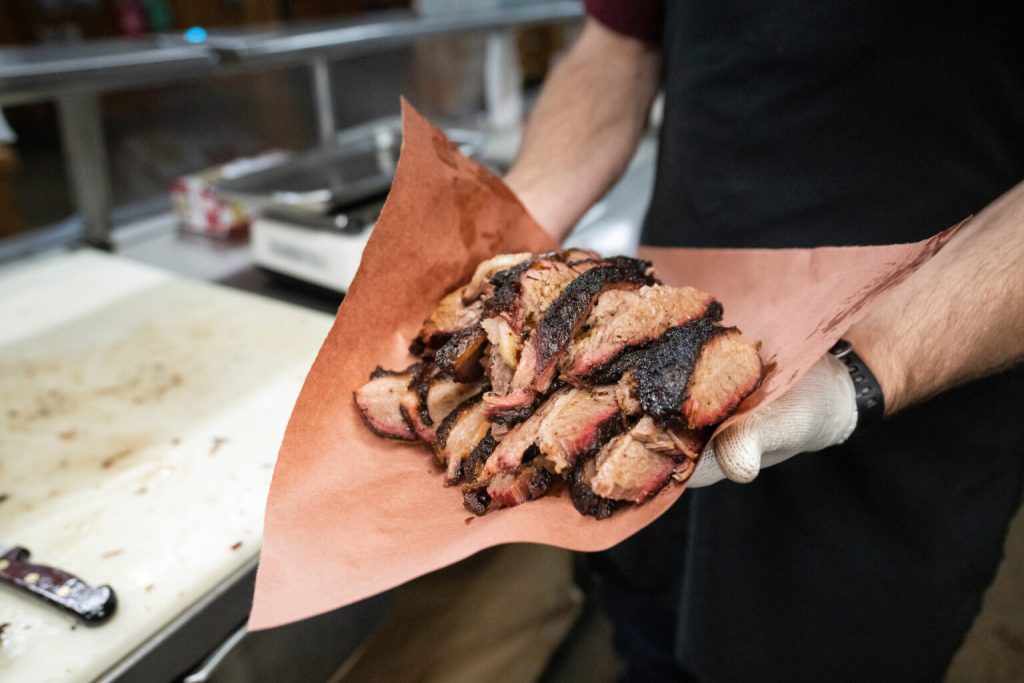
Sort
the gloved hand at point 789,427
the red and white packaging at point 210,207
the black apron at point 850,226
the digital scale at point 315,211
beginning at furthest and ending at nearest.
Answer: the red and white packaging at point 210,207, the digital scale at point 315,211, the black apron at point 850,226, the gloved hand at point 789,427

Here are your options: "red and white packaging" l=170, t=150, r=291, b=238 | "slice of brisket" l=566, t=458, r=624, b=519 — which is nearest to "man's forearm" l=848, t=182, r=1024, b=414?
"slice of brisket" l=566, t=458, r=624, b=519

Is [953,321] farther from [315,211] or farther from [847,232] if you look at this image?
[315,211]

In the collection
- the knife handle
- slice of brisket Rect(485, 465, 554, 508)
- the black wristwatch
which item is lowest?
the knife handle

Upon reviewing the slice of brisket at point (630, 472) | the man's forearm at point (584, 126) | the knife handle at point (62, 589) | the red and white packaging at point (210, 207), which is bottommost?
the knife handle at point (62, 589)

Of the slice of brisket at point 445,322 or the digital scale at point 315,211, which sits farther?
the digital scale at point 315,211

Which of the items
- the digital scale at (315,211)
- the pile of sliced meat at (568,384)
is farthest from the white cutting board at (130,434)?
the pile of sliced meat at (568,384)

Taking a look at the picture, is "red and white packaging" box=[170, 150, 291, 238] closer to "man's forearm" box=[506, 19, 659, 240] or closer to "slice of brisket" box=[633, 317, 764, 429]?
"man's forearm" box=[506, 19, 659, 240]

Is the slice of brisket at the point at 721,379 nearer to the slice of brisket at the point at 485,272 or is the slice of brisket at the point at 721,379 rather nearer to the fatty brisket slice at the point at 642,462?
the fatty brisket slice at the point at 642,462
